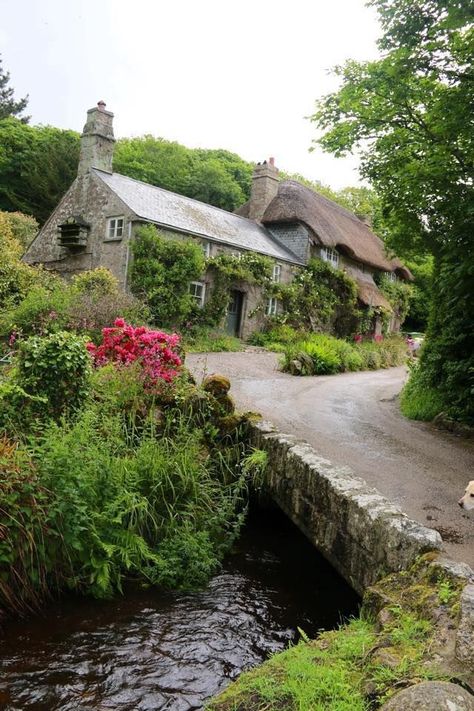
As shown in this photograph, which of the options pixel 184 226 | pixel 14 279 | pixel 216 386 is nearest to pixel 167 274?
pixel 184 226

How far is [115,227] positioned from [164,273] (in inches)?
119

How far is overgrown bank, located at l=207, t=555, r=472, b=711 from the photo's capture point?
2.49 m

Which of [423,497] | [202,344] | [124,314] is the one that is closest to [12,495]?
[423,497]

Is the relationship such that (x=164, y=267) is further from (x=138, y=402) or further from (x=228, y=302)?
(x=138, y=402)

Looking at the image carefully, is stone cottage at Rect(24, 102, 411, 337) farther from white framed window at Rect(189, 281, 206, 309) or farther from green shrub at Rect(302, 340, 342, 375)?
green shrub at Rect(302, 340, 342, 375)

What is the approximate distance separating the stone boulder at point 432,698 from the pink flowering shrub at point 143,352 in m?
5.54

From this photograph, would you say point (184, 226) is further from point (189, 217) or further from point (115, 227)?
point (115, 227)

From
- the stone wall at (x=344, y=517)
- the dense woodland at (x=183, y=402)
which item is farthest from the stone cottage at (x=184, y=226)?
the stone wall at (x=344, y=517)

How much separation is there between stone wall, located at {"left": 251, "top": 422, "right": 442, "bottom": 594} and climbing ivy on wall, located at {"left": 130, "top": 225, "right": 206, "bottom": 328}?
40.0 ft

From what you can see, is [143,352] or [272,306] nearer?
[143,352]

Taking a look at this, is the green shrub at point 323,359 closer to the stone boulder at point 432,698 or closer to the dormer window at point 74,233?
the dormer window at point 74,233

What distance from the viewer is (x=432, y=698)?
6.90 ft

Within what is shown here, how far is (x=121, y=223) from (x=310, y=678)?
1823cm

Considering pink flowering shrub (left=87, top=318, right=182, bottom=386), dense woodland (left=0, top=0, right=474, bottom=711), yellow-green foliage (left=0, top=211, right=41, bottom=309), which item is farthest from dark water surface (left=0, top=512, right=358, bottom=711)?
yellow-green foliage (left=0, top=211, right=41, bottom=309)
